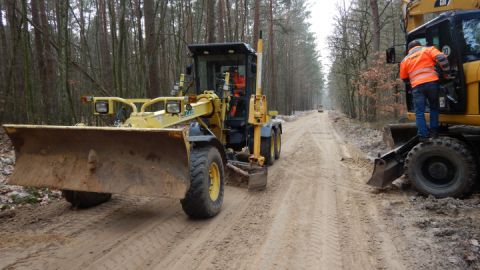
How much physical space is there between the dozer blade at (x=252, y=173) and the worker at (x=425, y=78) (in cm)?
275

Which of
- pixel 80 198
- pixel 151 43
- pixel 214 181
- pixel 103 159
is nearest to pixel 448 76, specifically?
pixel 214 181

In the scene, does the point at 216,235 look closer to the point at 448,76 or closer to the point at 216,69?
the point at 448,76

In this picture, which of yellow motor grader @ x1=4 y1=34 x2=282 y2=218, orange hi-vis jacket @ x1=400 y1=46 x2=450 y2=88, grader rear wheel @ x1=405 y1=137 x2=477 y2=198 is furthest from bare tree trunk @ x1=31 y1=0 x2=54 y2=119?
grader rear wheel @ x1=405 y1=137 x2=477 y2=198

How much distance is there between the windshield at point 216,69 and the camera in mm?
8719

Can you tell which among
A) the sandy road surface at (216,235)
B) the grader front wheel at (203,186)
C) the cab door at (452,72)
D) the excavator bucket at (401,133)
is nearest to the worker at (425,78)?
the cab door at (452,72)

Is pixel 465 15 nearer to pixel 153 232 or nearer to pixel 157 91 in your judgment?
pixel 153 232

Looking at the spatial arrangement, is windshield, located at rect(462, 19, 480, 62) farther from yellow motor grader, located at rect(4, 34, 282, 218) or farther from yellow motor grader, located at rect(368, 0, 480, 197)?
yellow motor grader, located at rect(4, 34, 282, 218)

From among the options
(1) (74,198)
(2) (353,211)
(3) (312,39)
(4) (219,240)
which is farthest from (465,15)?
(3) (312,39)

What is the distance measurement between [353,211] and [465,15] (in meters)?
3.42

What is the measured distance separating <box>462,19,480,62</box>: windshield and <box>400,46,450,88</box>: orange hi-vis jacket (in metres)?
0.43

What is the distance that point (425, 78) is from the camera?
6.19m

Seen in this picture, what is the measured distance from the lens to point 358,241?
4660 millimetres

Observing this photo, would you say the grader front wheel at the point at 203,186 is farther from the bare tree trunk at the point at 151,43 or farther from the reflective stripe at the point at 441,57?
the bare tree trunk at the point at 151,43

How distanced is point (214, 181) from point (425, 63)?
369cm
